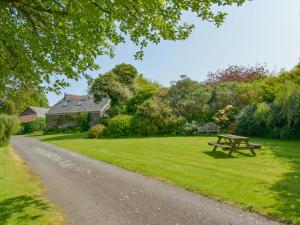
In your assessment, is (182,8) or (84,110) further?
(84,110)

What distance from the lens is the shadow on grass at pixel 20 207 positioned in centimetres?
604

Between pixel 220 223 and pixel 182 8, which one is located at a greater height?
pixel 182 8

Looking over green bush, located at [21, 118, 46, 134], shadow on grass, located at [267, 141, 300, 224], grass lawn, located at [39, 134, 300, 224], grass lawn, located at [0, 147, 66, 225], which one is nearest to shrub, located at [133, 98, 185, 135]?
grass lawn, located at [39, 134, 300, 224]

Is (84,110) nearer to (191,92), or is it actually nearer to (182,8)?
(191,92)

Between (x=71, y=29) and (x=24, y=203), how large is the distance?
15.9 ft

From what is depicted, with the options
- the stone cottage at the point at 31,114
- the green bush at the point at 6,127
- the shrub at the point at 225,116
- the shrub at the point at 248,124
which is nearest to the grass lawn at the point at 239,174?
the shrub at the point at 248,124

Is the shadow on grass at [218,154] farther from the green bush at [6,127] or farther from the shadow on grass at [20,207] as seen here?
the green bush at [6,127]

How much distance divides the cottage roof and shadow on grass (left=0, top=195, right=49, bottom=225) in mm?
34741

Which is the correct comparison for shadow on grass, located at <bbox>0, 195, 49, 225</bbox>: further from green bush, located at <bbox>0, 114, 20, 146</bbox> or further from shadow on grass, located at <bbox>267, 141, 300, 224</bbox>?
green bush, located at <bbox>0, 114, 20, 146</bbox>

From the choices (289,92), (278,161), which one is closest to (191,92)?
(289,92)

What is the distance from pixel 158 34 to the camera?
785cm

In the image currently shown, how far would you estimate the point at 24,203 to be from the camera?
23.2 feet

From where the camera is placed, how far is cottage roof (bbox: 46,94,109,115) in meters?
43.1

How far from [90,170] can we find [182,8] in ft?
23.3
